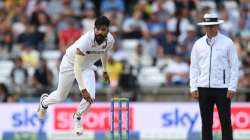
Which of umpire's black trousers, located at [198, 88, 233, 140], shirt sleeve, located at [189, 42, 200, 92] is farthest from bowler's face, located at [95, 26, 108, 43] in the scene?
umpire's black trousers, located at [198, 88, 233, 140]

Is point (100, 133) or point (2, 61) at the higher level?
point (2, 61)

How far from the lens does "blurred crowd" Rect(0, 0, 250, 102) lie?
53.2ft

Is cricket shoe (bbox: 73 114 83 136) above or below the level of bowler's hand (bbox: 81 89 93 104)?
below

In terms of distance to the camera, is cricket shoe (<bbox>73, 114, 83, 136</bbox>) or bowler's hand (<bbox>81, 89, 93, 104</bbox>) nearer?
bowler's hand (<bbox>81, 89, 93, 104</bbox>)

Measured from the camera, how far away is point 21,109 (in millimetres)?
14656

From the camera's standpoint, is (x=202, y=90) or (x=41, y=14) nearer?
(x=202, y=90)

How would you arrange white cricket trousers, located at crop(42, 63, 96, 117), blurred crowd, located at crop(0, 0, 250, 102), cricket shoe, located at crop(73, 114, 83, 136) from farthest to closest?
1. blurred crowd, located at crop(0, 0, 250, 102)
2. cricket shoe, located at crop(73, 114, 83, 136)
3. white cricket trousers, located at crop(42, 63, 96, 117)

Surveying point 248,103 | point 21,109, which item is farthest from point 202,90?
point 21,109

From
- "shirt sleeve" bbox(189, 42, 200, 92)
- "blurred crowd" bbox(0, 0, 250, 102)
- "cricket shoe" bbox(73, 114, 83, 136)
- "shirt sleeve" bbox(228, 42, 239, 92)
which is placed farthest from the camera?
"blurred crowd" bbox(0, 0, 250, 102)

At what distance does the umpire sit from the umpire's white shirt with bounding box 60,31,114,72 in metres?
1.16

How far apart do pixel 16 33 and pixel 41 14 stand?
676 mm

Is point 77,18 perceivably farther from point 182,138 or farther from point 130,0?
point 182,138

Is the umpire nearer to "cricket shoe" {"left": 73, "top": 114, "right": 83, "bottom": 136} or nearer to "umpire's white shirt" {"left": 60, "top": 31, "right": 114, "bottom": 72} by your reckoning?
"umpire's white shirt" {"left": 60, "top": 31, "right": 114, "bottom": 72}

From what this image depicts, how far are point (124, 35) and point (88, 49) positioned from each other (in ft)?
23.1
